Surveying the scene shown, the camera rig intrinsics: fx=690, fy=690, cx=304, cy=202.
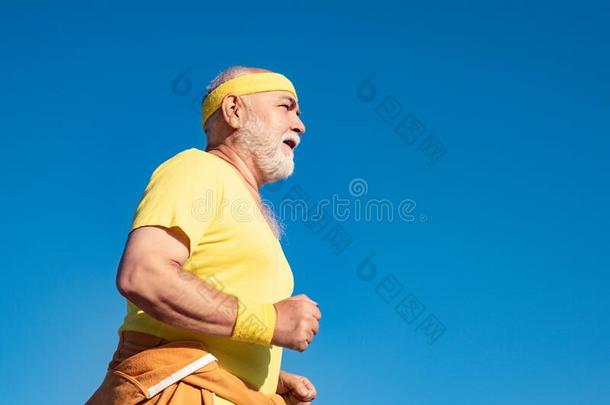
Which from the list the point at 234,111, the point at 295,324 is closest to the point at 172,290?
the point at 295,324

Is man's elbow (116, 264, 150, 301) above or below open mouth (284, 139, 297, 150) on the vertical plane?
below

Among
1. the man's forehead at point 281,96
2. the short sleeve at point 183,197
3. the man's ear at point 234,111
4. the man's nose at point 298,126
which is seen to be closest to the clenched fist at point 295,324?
the short sleeve at point 183,197

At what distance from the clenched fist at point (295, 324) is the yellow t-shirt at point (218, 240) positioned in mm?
275

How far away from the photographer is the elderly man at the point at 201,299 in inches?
131

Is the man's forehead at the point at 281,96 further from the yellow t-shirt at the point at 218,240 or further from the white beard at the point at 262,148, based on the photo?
the yellow t-shirt at the point at 218,240

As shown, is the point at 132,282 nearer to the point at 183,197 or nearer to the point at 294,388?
the point at 183,197

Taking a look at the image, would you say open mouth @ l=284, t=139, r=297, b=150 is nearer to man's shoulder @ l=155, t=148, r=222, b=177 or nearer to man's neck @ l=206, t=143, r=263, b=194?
man's neck @ l=206, t=143, r=263, b=194

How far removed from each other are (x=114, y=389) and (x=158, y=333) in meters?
0.35

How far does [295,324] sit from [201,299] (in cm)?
52

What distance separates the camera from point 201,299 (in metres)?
3.37

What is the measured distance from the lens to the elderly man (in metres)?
3.34

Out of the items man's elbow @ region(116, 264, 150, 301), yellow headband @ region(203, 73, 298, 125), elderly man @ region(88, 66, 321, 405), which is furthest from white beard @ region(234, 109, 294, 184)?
man's elbow @ region(116, 264, 150, 301)

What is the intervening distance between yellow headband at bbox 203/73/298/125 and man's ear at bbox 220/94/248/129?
0.05 meters

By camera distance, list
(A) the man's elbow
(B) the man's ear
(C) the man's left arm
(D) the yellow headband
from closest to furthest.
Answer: (A) the man's elbow, (C) the man's left arm, (B) the man's ear, (D) the yellow headband
